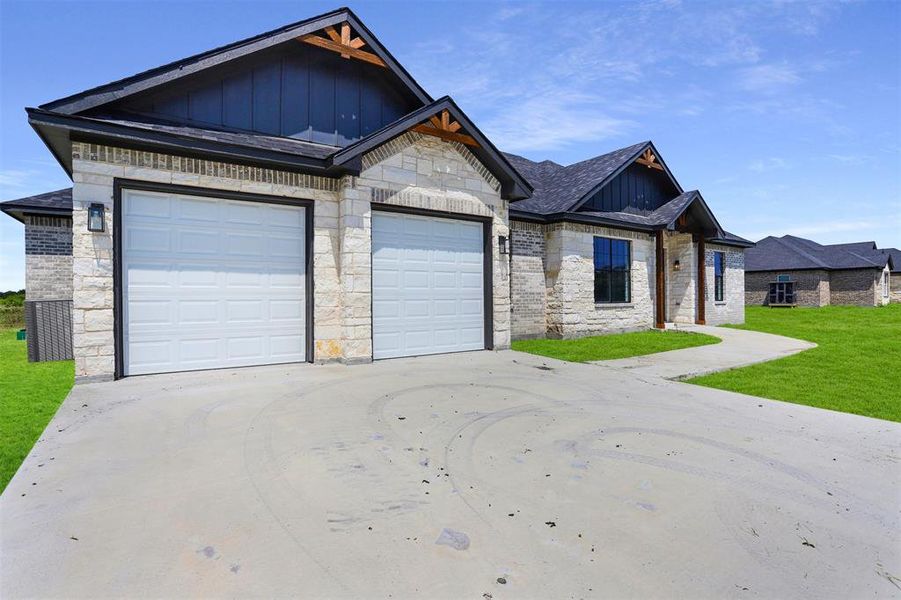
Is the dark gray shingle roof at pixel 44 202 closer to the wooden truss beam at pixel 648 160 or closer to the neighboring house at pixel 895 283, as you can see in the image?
the wooden truss beam at pixel 648 160

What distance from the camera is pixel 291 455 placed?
12.9ft

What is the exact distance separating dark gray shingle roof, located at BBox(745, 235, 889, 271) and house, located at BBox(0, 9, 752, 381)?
33318mm

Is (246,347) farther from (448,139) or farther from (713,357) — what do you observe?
(713,357)

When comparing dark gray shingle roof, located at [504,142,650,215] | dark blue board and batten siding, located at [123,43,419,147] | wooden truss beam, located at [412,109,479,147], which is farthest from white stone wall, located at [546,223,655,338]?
dark blue board and batten siding, located at [123,43,419,147]

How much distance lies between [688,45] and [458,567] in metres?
10.4

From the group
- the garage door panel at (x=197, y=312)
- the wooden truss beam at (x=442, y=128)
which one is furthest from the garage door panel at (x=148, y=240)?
the wooden truss beam at (x=442, y=128)

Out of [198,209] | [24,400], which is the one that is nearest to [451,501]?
[198,209]

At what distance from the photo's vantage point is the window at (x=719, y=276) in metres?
18.6

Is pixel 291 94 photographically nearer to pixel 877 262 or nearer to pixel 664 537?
pixel 664 537

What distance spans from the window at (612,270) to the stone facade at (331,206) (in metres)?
5.11

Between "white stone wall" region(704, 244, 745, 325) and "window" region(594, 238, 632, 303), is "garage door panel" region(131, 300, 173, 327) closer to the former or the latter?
"window" region(594, 238, 632, 303)

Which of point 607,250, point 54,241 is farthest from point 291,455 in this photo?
point 607,250

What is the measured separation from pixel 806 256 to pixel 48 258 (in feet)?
149

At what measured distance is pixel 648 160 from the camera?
1554cm
